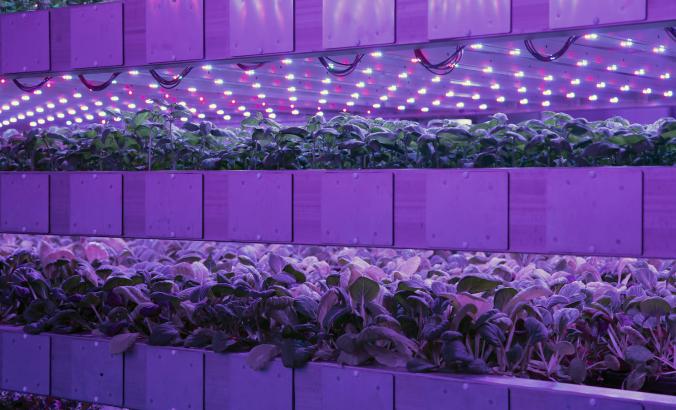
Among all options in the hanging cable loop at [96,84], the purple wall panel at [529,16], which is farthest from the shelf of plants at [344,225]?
the hanging cable loop at [96,84]

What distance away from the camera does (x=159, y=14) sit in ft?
15.6

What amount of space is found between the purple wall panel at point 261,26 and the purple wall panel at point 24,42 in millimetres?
1489

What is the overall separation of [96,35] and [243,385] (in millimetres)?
2346

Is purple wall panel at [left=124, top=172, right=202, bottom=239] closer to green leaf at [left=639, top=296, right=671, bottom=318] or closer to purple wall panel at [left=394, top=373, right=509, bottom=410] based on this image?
purple wall panel at [left=394, top=373, right=509, bottom=410]

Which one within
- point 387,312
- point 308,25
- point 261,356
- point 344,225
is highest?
point 308,25

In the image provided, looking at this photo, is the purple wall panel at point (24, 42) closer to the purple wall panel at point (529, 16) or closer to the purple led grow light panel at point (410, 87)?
the purple led grow light panel at point (410, 87)

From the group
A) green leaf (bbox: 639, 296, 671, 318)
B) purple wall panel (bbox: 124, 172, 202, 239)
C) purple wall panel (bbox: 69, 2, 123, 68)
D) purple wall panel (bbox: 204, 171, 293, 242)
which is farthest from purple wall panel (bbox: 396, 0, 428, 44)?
purple wall panel (bbox: 69, 2, 123, 68)

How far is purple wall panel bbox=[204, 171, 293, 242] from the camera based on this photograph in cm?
432

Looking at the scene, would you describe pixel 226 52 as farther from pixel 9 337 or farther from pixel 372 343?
pixel 9 337

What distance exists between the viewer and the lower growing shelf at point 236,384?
3.55 meters

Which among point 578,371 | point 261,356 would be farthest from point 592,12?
point 261,356

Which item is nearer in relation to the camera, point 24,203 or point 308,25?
point 308,25

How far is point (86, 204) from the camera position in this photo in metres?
4.96

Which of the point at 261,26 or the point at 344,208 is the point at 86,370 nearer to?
the point at 344,208
